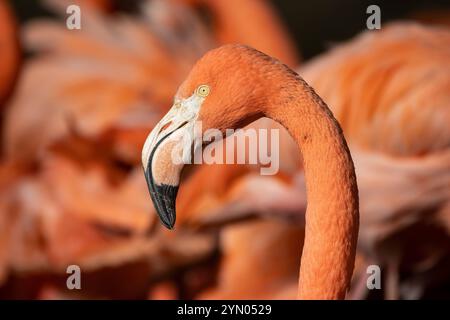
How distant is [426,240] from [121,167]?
0.85 meters

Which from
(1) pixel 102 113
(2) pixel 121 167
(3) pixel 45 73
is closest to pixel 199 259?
(2) pixel 121 167

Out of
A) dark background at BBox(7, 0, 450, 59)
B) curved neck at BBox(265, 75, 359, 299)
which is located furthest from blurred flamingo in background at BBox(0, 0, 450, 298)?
curved neck at BBox(265, 75, 359, 299)

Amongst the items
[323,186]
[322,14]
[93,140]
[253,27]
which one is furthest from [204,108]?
[322,14]

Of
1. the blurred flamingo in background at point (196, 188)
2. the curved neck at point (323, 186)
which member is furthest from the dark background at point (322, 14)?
the curved neck at point (323, 186)

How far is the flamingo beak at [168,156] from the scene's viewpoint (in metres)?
1.19

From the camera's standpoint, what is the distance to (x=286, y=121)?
122cm

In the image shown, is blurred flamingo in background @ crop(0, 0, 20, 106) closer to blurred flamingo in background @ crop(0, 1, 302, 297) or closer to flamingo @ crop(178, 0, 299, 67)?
blurred flamingo in background @ crop(0, 1, 302, 297)

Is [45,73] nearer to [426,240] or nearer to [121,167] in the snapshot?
[121,167]

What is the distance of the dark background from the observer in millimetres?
2759

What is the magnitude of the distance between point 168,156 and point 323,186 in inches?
7.8

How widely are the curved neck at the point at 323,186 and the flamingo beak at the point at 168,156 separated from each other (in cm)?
11

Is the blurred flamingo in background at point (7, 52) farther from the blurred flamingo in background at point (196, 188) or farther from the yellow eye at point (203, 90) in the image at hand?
the yellow eye at point (203, 90)

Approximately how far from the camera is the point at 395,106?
6.46ft

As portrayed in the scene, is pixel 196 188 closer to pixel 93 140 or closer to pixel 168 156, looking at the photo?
pixel 93 140
